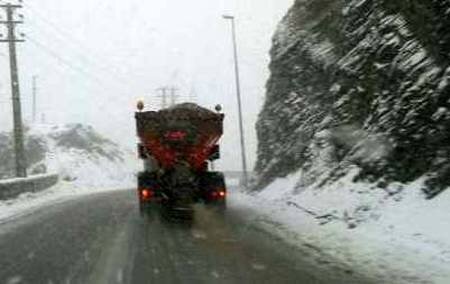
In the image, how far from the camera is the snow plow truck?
2330 cm

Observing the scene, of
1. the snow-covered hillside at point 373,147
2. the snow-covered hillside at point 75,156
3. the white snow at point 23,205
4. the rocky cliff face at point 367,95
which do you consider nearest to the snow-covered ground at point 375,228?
the snow-covered hillside at point 373,147

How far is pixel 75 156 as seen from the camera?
8681 centimetres

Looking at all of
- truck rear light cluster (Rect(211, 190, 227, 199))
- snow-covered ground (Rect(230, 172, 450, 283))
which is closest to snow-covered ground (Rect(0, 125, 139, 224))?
truck rear light cluster (Rect(211, 190, 227, 199))

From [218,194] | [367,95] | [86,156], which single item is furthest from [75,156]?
[367,95]

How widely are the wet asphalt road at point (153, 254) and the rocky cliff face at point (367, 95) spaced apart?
3679 millimetres

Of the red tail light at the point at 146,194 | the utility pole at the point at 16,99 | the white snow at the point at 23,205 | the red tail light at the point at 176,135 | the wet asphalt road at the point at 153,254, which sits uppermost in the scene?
the utility pole at the point at 16,99

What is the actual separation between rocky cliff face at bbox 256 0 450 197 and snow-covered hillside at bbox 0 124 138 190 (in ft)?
126

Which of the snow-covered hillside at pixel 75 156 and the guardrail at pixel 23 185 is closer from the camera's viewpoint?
the guardrail at pixel 23 185

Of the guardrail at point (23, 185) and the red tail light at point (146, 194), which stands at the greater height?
the guardrail at point (23, 185)

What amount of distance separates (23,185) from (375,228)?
24.6 metres

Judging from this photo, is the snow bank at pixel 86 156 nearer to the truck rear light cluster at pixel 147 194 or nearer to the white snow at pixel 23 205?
the white snow at pixel 23 205

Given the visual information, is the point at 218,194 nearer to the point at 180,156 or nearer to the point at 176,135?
the point at 180,156

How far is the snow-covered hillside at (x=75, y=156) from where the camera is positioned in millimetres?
79250

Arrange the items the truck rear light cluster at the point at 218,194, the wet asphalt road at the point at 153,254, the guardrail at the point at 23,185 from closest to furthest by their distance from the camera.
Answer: the wet asphalt road at the point at 153,254 → the truck rear light cluster at the point at 218,194 → the guardrail at the point at 23,185
